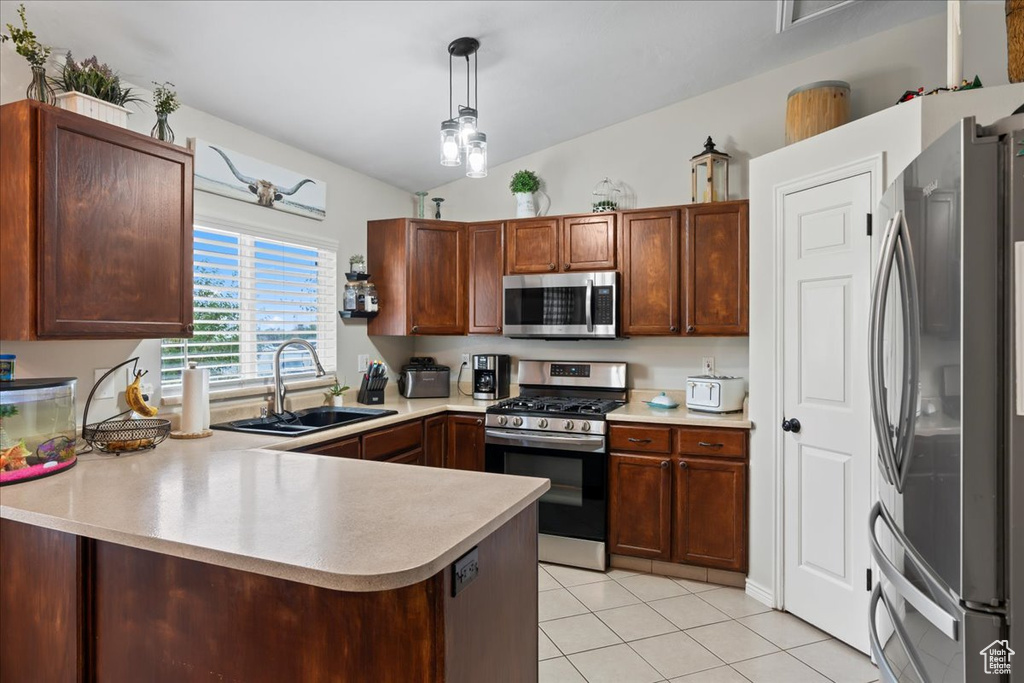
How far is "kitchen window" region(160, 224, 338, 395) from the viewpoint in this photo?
2.81 metres

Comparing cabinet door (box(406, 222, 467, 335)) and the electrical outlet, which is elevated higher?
cabinet door (box(406, 222, 467, 335))

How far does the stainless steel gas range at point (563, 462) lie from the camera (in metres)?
3.25

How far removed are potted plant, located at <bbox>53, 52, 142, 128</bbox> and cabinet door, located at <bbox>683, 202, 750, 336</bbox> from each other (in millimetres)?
2871

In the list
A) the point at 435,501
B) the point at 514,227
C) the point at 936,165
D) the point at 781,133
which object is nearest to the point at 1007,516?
the point at 936,165

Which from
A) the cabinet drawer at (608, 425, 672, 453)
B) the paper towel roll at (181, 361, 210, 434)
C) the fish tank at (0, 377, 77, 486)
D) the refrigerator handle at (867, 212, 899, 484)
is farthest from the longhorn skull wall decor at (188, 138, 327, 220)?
the refrigerator handle at (867, 212, 899, 484)

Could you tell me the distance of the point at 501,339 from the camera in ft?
13.9

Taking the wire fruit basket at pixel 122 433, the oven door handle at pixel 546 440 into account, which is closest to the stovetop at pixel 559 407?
the oven door handle at pixel 546 440

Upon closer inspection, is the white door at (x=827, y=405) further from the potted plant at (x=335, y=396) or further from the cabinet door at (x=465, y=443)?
the potted plant at (x=335, y=396)

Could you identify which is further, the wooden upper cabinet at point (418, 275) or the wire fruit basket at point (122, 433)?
the wooden upper cabinet at point (418, 275)

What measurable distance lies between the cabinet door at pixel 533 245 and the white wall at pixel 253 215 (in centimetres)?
106

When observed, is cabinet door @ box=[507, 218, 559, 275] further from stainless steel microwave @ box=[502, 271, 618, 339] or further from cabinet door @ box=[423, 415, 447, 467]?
cabinet door @ box=[423, 415, 447, 467]

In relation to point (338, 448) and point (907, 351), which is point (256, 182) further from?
point (907, 351)

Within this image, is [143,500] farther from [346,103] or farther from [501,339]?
[501,339]

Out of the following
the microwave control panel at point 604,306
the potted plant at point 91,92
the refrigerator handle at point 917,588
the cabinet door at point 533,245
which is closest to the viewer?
A: the refrigerator handle at point 917,588
